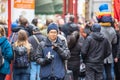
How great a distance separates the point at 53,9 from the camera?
81.0 feet

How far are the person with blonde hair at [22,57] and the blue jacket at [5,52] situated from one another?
81 centimetres

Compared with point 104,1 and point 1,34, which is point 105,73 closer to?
point 1,34

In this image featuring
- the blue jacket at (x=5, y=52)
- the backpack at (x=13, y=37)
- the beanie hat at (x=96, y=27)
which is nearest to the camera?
the blue jacket at (x=5, y=52)

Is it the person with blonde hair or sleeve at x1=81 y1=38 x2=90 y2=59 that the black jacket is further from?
the person with blonde hair

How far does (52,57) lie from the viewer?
40.6 ft

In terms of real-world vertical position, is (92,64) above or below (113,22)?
below

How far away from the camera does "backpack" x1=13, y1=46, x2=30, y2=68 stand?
46.4 ft

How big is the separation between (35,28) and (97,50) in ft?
6.04

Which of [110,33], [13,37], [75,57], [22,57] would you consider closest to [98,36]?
[110,33]

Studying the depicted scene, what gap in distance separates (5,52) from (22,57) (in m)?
0.98

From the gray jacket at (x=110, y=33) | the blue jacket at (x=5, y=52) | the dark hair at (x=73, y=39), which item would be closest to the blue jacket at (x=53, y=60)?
the blue jacket at (x=5, y=52)

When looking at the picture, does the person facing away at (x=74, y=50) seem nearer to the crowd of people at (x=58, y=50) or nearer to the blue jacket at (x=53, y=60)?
the crowd of people at (x=58, y=50)

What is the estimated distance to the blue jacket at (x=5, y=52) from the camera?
43.3 ft

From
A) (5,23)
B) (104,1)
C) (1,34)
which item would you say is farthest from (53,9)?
(1,34)
